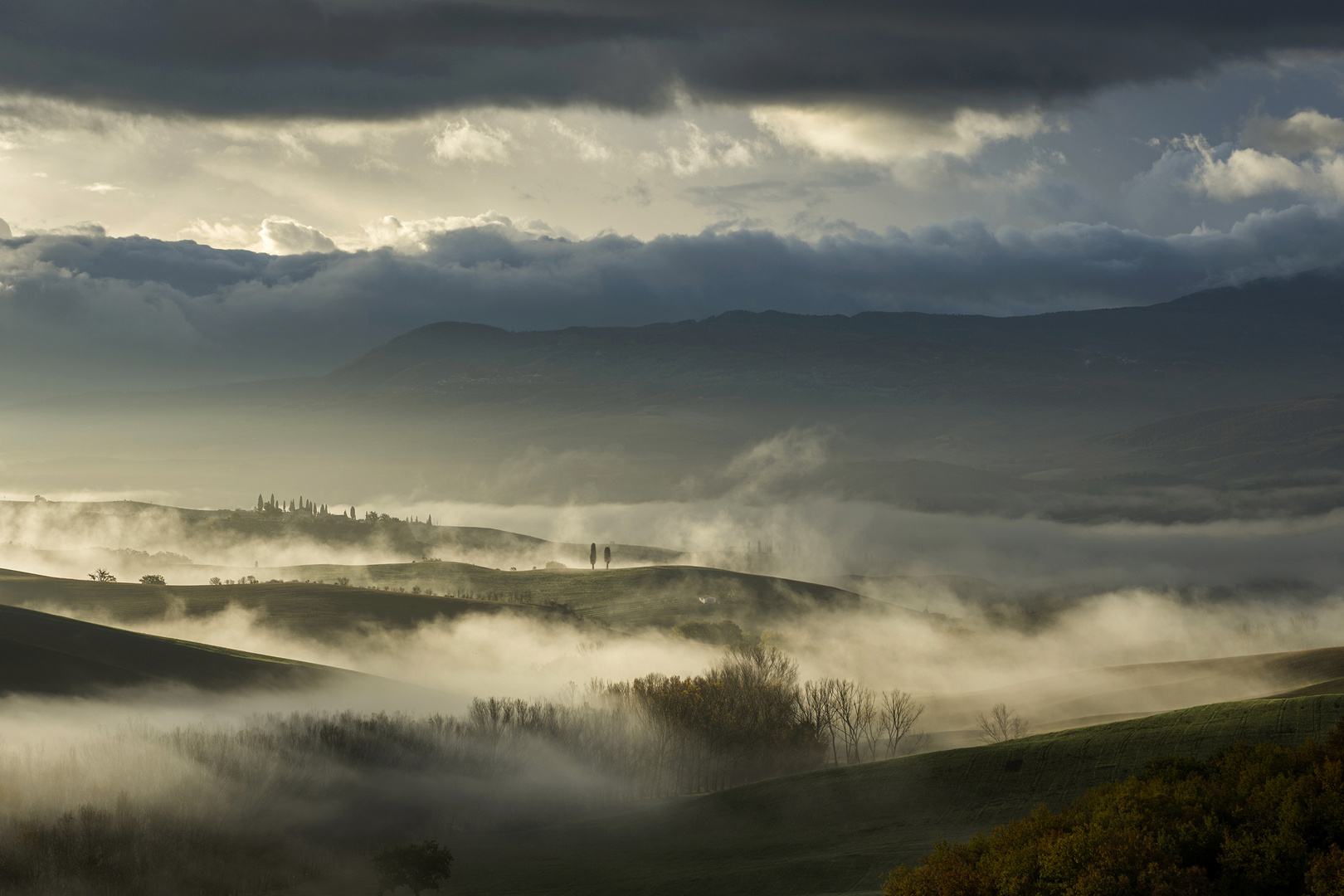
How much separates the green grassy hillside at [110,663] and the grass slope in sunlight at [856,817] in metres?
44.0

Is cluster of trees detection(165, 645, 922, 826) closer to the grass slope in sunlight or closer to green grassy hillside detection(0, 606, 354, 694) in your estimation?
green grassy hillside detection(0, 606, 354, 694)

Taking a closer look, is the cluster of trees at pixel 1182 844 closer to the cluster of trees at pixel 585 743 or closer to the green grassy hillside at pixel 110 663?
the cluster of trees at pixel 585 743

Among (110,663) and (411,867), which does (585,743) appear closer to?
(110,663)

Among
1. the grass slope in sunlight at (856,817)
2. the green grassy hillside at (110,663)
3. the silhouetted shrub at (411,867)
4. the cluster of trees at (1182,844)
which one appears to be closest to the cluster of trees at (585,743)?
the green grassy hillside at (110,663)

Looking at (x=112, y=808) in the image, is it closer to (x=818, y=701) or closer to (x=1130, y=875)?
(x=1130, y=875)

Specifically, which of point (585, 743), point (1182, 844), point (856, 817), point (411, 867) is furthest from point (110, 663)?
point (1182, 844)

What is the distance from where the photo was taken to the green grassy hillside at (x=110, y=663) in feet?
392

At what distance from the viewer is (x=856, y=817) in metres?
98.6

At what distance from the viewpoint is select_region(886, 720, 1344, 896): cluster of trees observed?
54750mm

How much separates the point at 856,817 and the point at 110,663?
85153 mm

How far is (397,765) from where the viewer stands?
425 ft

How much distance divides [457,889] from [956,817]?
40495 millimetres

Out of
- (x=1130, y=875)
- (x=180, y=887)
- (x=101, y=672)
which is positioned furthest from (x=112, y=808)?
(x=1130, y=875)

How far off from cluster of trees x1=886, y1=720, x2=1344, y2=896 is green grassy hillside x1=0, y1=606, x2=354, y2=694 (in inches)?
3634
